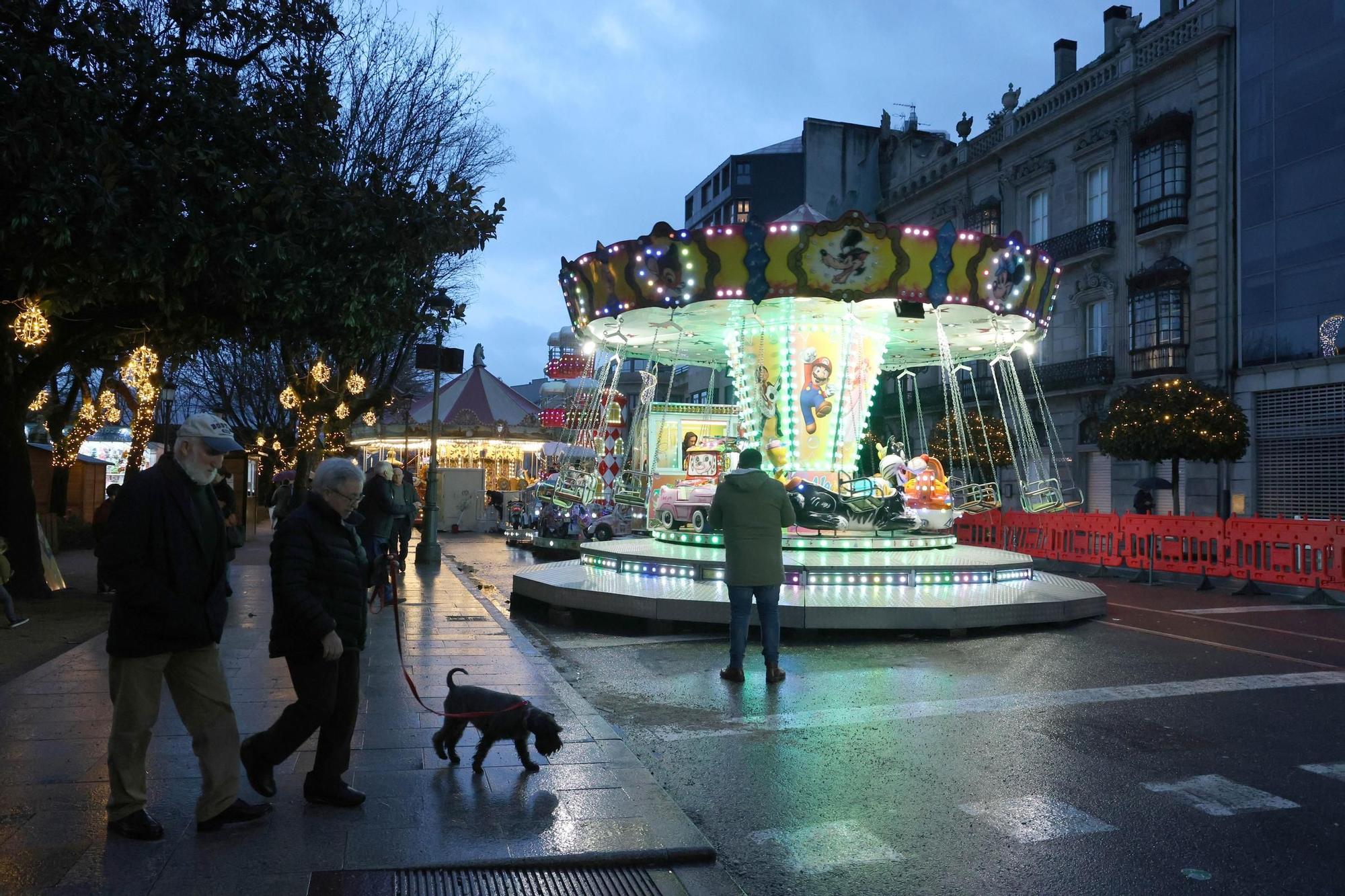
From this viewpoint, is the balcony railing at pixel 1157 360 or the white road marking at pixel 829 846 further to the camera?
the balcony railing at pixel 1157 360

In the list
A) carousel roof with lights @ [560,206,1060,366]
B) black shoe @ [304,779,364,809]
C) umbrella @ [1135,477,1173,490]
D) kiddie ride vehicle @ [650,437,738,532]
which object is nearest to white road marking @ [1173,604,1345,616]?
carousel roof with lights @ [560,206,1060,366]

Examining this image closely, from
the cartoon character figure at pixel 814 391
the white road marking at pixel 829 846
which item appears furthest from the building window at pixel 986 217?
the white road marking at pixel 829 846

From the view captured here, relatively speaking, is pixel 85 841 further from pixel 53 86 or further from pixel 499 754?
pixel 53 86

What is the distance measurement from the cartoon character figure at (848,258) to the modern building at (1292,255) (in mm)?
15062

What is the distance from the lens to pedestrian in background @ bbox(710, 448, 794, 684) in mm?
7691

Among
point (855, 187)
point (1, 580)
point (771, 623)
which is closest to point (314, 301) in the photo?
point (1, 580)

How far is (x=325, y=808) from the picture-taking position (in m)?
4.50

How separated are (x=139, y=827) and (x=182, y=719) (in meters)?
0.43

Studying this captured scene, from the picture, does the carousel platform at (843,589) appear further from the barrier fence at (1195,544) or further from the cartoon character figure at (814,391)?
the barrier fence at (1195,544)

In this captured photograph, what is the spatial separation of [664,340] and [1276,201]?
1550 cm

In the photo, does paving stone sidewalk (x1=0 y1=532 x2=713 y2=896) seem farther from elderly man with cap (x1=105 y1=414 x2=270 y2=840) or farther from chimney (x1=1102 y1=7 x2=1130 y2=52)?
chimney (x1=1102 y1=7 x2=1130 y2=52)

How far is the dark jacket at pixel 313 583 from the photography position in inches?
173

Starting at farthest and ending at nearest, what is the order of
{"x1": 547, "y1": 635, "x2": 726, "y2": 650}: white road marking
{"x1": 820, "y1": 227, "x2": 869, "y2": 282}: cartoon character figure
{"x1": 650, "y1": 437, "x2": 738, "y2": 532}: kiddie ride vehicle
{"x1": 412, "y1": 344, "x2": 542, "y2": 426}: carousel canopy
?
{"x1": 412, "y1": 344, "x2": 542, "y2": 426}: carousel canopy → {"x1": 650, "y1": 437, "x2": 738, "y2": 532}: kiddie ride vehicle → {"x1": 820, "y1": 227, "x2": 869, "y2": 282}: cartoon character figure → {"x1": 547, "y1": 635, "x2": 726, "y2": 650}: white road marking

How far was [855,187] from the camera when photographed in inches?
1684
